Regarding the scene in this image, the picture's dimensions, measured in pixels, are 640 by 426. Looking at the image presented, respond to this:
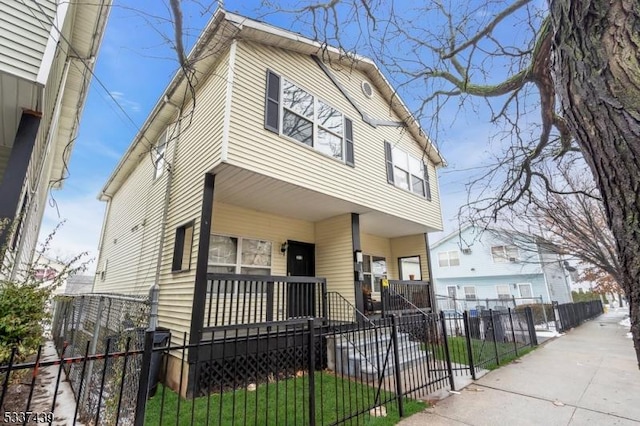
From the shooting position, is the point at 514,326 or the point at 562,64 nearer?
the point at 562,64

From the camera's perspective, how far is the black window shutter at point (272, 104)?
22.1 ft

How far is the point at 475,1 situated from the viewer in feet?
12.2

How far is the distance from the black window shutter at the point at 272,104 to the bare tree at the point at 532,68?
2856mm

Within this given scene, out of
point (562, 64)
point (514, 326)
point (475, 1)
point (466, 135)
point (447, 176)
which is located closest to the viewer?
point (562, 64)

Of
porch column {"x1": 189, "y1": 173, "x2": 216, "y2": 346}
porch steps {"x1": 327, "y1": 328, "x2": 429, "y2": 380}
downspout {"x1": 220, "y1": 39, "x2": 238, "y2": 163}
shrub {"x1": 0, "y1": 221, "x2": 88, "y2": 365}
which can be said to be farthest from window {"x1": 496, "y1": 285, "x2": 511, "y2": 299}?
shrub {"x1": 0, "y1": 221, "x2": 88, "y2": 365}

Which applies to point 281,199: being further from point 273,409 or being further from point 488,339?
point 488,339

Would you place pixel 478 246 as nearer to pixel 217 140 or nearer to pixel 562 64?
pixel 217 140

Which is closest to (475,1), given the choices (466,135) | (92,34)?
(466,135)

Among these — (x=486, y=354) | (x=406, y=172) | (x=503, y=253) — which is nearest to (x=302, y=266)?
(x=406, y=172)

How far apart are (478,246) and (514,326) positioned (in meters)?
15.3

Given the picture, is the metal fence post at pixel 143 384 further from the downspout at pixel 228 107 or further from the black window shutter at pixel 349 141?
the black window shutter at pixel 349 141

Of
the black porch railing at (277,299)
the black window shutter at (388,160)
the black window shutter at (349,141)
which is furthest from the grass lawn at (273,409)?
the black window shutter at (388,160)

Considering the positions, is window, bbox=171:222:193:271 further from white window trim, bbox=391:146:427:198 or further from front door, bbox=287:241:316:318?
white window trim, bbox=391:146:427:198

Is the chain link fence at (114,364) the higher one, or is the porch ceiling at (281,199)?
the porch ceiling at (281,199)
